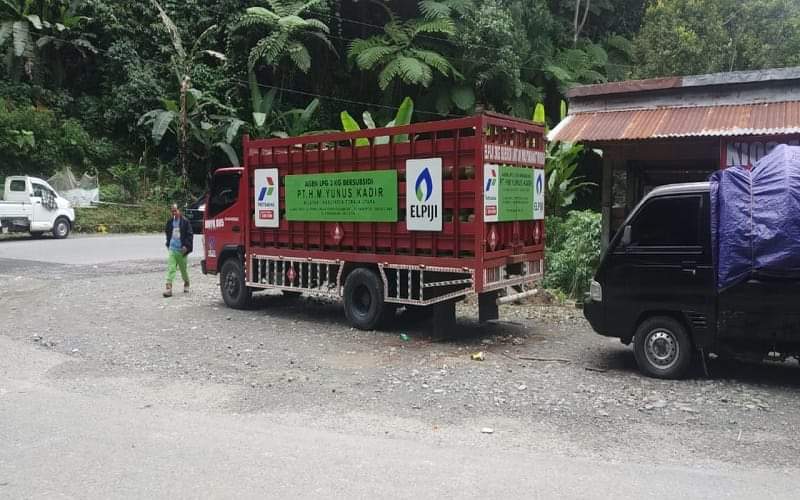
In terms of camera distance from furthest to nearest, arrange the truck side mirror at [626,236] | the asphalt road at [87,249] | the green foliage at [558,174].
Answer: the asphalt road at [87,249] < the green foliage at [558,174] < the truck side mirror at [626,236]

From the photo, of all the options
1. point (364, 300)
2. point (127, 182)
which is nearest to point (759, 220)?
point (364, 300)

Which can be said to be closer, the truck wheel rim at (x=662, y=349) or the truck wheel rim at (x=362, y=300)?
the truck wheel rim at (x=662, y=349)

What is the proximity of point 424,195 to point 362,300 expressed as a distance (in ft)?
6.65

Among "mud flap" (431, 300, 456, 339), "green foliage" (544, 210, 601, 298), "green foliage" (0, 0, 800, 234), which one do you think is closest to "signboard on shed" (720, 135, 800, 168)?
"green foliage" (544, 210, 601, 298)

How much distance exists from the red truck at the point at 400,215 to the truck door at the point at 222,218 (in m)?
0.27

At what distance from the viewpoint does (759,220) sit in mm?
6785

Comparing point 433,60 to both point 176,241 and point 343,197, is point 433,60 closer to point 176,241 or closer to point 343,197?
point 176,241

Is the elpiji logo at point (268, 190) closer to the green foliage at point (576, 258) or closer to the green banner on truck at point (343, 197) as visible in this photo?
the green banner on truck at point (343, 197)

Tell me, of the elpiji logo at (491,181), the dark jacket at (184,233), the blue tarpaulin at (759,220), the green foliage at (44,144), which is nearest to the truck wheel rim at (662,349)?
the blue tarpaulin at (759,220)

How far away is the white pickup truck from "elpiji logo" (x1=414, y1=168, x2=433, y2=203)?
1838cm

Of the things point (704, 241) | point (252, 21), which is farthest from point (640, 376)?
point (252, 21)

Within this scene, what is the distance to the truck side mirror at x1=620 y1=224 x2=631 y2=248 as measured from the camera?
7641 millimetres

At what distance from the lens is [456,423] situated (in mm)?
6012

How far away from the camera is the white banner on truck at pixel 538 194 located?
10055mm
